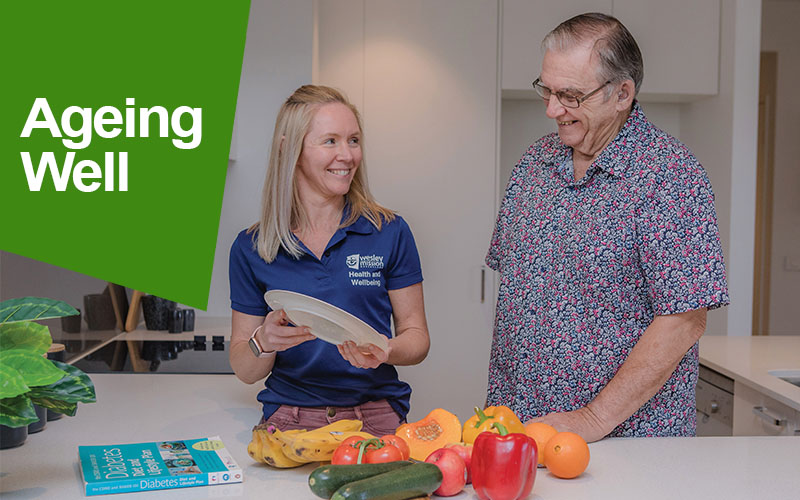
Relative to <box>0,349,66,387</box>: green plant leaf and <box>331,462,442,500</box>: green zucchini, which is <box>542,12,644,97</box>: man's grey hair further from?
<box>0,349,66,387</box>: green plant leaf

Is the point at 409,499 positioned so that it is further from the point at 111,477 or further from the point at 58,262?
the point at 58,262

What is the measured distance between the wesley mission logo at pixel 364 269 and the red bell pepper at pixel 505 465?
61cm

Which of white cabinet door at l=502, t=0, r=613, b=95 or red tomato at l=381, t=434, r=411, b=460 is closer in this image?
red tomato at l=381, t=434, r=411, b=460

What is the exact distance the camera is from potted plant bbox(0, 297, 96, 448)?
1177mm

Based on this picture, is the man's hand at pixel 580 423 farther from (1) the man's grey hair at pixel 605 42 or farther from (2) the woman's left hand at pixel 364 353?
(1) the man's grey hair at pixel 605 42

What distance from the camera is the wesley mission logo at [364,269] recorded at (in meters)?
1.69

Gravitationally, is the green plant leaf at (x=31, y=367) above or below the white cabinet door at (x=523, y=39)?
below

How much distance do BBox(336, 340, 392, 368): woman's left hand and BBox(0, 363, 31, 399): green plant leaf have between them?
0.51 metres

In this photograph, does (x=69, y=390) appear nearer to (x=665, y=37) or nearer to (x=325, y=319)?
(x=325, y=319)

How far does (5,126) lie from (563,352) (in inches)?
63.4

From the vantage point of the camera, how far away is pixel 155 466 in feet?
4.17

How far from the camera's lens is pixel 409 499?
1125 millimetres

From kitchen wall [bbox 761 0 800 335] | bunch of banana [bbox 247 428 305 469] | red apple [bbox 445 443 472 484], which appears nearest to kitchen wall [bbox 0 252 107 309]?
bunch of banana [bbox 247 428 305 469]

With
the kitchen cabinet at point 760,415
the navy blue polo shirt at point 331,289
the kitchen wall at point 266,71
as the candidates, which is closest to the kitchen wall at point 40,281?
the kitchen wall at point 266,71
